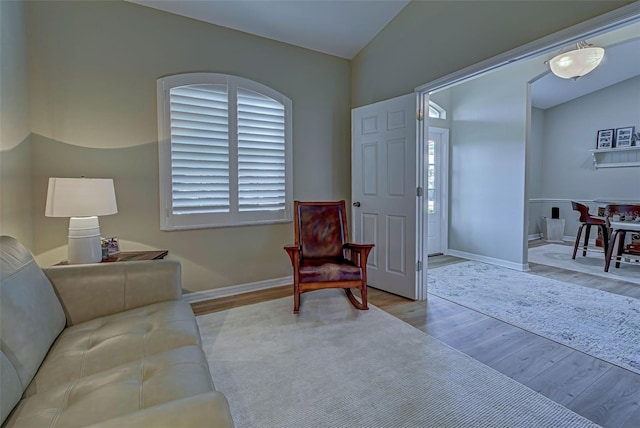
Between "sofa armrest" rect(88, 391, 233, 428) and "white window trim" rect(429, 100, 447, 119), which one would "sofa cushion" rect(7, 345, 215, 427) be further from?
"white window trim" rect(429, 100, 447, 119)

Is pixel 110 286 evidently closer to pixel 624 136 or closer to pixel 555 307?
pixel 555 307

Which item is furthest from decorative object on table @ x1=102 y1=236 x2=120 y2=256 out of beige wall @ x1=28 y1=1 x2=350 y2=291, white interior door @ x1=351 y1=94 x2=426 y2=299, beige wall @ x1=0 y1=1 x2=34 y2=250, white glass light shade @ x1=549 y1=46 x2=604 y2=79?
white glass light shade @ x1=549 y1=46 x2=604 y2=79

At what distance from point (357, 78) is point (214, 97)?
1771 mm

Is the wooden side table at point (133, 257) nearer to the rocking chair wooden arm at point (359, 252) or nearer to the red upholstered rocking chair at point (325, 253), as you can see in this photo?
the red upholstered rocking chair at point (325, 253)

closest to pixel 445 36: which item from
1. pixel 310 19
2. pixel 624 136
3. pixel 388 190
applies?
pixel 310 19

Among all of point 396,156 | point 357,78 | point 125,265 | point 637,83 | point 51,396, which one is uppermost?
point 637,83

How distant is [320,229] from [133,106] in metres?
2.06

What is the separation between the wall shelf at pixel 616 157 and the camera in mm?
5500

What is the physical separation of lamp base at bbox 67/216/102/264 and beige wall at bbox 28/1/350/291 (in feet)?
1.87

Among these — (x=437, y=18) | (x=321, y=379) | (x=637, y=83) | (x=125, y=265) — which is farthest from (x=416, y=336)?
(x=637, y=83)

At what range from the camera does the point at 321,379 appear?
1.83 metres

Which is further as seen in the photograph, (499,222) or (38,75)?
(499,222)

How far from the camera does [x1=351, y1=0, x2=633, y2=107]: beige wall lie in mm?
2084

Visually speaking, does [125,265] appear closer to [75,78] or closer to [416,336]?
[75,78]
